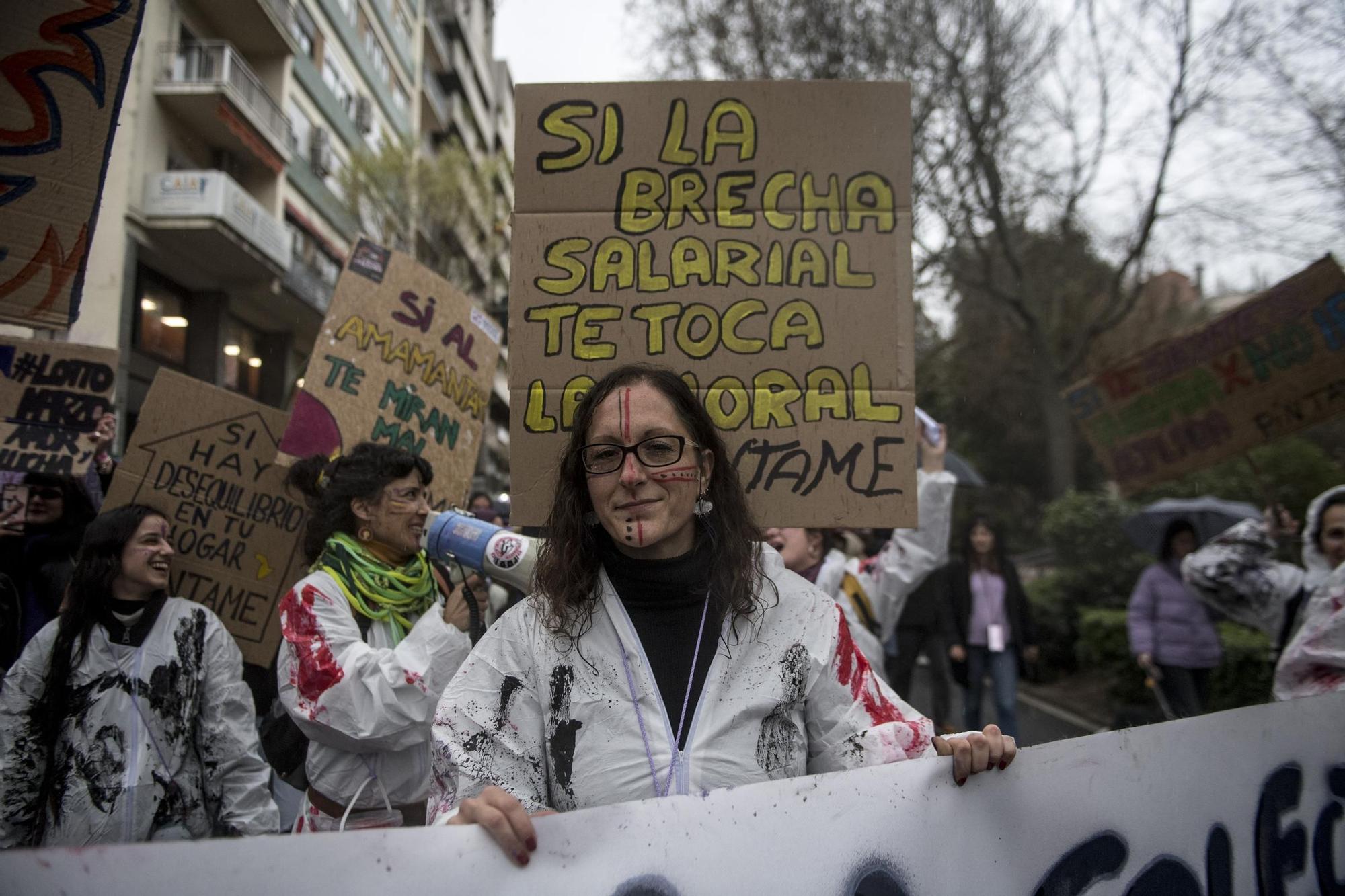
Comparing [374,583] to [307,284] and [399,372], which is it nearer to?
[399,372]

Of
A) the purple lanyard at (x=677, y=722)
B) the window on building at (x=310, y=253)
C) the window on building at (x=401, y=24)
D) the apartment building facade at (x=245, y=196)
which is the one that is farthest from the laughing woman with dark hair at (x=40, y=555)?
the window on building at (x=401, y=24)

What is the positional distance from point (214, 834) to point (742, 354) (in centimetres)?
201

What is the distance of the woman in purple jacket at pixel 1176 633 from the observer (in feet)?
18.3

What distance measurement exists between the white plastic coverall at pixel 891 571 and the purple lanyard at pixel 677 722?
62.0 inches

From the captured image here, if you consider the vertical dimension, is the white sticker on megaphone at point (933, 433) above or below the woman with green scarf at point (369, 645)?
above

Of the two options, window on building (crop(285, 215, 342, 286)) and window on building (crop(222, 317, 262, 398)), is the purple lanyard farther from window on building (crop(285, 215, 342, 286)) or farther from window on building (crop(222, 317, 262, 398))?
window on building (crop(285, 215, 342, 286))

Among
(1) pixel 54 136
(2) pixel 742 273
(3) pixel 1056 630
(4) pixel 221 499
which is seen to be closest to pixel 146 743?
(4) pixel 221 499

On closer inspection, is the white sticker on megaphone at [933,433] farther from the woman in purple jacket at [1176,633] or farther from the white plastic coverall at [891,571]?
the woman in purple jacket at [1176,633]

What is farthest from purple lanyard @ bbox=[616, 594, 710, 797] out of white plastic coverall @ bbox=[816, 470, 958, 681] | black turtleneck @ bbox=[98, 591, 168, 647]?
black turtleneck @ bbox=[98, 591, 168, 647]

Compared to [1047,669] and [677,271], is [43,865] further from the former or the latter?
[1047,669]

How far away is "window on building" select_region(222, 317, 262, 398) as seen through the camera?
1470 cm

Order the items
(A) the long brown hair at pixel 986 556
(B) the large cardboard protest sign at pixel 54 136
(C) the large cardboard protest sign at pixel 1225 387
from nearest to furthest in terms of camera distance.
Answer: (B) the large cardboard protest sign at pixel 54 136 → (C) the large cardboard protest sign at pixel 1225 387 → (A) the long brown hair at pixel 986 556

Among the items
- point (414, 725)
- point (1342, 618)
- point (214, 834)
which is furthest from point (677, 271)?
point (1342, 618)

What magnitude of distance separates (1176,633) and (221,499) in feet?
17.0
